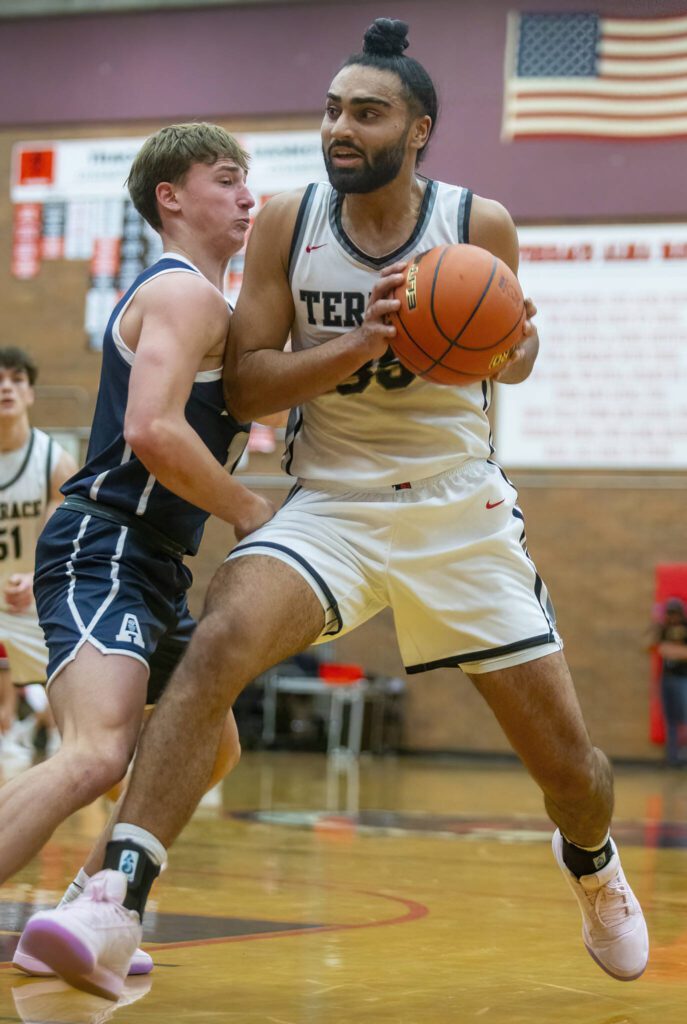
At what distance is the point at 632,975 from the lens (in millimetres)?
3387

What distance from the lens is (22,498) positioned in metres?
6.57

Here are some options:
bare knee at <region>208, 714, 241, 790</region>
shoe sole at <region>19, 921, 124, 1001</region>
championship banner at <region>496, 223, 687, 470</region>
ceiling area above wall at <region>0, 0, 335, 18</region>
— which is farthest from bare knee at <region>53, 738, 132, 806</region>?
ceiling area above wall at <region>0, 0, 335, 18</region>

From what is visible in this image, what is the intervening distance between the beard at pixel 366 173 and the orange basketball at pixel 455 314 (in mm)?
212

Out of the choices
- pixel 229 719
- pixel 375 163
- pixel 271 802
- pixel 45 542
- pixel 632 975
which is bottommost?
pixel 271 802

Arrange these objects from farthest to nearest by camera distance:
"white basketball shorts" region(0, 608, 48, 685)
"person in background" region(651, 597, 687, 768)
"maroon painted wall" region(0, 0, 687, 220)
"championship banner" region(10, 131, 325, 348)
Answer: "championship banner" region(10, 131, 325, 348) → "maroon painted wall" region(0, 0, 687, 220) → "person in background" region(651, 597, 687, 768) → "white basketball shorts" region(0, 608, 48, 685)

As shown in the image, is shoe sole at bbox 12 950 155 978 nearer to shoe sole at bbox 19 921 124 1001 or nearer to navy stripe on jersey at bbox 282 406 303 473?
shoe sole at bbox 19 921 124 1001

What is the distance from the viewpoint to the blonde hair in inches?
139

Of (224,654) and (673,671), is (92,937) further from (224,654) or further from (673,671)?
(673,671)

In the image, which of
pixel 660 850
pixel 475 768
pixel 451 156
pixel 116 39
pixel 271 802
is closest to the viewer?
pixel 660 850

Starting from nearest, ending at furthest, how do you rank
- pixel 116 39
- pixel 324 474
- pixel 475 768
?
pixel 324 474
pixel 475 768
pixel 116 39

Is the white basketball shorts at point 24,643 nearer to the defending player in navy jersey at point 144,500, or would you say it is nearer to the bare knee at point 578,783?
the defending player in navy jersey at point 144,500

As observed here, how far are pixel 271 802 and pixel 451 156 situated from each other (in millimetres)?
9079

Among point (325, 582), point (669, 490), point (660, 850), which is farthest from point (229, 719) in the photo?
point (669, 490)

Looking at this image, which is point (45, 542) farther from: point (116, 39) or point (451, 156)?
point (116, 39)
